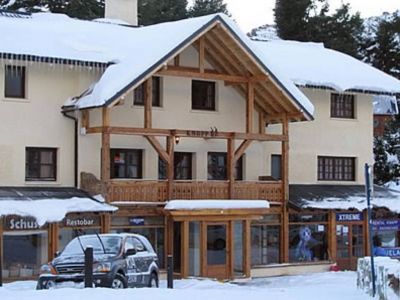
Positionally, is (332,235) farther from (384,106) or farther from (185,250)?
(384,106)

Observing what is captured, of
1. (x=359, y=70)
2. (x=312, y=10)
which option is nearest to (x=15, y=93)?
(x=359, y=70)

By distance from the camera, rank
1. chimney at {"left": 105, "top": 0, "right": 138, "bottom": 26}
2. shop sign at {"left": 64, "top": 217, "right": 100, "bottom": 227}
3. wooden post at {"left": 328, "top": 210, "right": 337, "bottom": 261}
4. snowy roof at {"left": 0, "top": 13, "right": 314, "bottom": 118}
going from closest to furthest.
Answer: shop sign at {"left": 64, "top": 217, "right": 100, "bottom": 227} → snowy roof at {"left": 0, "top": 13, "right": 314, "bottom": 118} → wooden post at {"left": 328, "top": 210, "right": 337, "bottom": 261} → chimney at {"left": 105, "top": 0, "right": 138, "bottom": 26}

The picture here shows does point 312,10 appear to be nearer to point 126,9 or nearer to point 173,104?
point 126,9

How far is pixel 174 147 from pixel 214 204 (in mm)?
3019

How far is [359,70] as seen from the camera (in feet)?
128

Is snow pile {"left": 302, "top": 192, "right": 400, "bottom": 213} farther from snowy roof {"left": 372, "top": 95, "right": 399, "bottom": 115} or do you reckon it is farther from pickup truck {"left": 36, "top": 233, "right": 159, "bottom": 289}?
pickup truck {"left": 36, "top": 233, "right": 159, "bottom": 289}

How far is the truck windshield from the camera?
2250cm

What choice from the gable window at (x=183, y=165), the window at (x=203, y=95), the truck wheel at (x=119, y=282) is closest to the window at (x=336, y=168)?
the window at (x=203, y=95)

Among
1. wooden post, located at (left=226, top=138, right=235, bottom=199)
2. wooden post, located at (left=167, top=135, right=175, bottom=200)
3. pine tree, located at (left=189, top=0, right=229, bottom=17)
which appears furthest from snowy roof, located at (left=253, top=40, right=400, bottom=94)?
pine tree, located at (left=189, top=0, right=229, bottom=17)

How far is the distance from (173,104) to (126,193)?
4.42 meters

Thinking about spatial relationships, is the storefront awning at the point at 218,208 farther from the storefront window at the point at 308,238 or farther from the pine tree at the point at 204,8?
the pine tree at the point at 204,8

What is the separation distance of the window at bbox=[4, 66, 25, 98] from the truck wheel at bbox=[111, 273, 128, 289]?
420 inches

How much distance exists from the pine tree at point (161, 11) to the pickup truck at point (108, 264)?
40836 mm

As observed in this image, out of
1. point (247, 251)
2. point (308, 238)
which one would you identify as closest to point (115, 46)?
point (247, 251)
